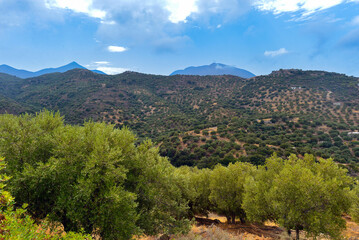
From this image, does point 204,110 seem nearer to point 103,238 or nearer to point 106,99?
point 106,99

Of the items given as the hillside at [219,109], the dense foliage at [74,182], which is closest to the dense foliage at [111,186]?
the dense foliage at [74,182]

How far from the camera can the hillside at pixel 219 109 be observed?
2692 inches

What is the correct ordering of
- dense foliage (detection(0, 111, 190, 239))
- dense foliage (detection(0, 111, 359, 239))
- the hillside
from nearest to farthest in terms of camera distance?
dense foliage (detection(0, 111, 190, 239)), dense foliage (detection(0, 111, 359, 239)), the hillside

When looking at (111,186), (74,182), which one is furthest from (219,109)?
(74,182)

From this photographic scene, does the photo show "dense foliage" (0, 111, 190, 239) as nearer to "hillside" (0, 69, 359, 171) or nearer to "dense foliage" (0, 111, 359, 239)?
"dense foliage" (0, 111, 359, 239)

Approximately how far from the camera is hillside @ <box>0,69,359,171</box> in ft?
224

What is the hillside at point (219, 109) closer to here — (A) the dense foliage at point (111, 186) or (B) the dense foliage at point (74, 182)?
(A) the dense foliage at point (111, 186)

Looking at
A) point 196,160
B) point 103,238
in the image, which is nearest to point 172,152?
point 196,160

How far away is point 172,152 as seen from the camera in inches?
2837

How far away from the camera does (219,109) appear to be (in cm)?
11988

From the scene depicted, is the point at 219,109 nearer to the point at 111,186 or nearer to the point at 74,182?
the point at 111,186

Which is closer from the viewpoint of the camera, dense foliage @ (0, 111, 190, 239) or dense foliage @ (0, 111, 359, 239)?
dense foliage @ (0, 111, 190, 239)

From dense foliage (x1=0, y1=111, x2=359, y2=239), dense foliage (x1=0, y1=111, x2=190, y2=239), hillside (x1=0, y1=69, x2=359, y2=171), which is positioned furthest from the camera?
hillside (x1=0, y1=69, x2=359, y2=171)

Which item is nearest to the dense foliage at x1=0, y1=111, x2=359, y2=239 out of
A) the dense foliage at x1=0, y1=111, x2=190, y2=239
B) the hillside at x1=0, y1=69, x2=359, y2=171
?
the dense foliage at x1=0, y1=111, x2=190, y2=239
